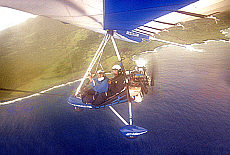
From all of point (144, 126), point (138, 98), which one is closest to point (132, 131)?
point (138, 98)

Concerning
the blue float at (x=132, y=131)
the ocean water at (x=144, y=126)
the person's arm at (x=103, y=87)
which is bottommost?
the ocean water at (x=144, y=126)

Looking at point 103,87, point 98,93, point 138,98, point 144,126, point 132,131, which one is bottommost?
point 144,126

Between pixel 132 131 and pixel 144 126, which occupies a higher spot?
pixel 132 131

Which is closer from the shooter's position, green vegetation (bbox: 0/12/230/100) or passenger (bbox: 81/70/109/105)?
passenger (bbox: 81/70/109/105)

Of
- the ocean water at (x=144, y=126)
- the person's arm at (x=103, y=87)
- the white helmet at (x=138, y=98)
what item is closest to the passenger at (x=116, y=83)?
the person's arm at (x=103, y=87)

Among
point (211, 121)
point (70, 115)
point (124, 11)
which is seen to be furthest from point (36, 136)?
point (211, 121)

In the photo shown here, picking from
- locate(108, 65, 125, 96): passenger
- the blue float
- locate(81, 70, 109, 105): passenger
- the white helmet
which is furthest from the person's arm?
the blue float

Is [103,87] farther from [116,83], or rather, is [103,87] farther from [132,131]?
[132,131]

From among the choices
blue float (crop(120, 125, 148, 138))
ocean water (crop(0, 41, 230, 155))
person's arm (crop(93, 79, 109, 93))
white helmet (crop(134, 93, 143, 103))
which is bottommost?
ocean water (crop(0, 41, 230, 155))

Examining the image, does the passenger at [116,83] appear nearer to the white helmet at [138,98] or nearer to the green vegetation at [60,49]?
the white helmet at [138,98]

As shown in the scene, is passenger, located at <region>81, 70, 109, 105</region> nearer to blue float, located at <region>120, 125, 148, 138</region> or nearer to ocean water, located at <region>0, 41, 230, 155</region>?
blue float, located at <region>120, 125, 148, 138</region>

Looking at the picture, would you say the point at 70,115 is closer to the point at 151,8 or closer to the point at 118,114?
the point at 118,114
